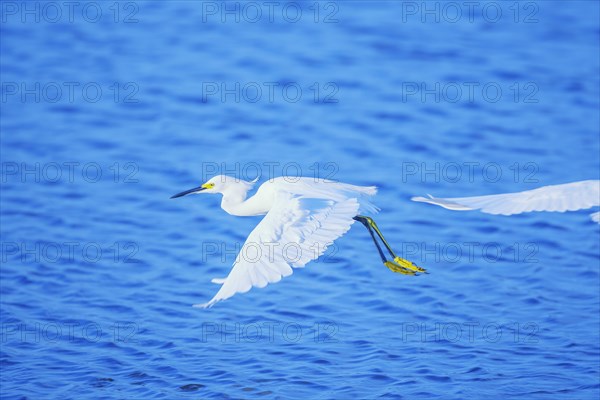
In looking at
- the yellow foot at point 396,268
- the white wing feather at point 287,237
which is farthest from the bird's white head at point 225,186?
the yellow foot at point 396,268

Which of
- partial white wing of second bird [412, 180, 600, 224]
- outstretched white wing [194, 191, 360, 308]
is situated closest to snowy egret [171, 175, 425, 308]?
outstretched white wing [194, 191, 360, 308]

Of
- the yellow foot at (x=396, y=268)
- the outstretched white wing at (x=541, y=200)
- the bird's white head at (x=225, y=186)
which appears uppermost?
the bird's white head at (x=225, y=186)

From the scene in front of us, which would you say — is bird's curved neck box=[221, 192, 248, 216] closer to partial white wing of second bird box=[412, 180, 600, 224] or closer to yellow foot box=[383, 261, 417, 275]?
yellow foot box=[383, 261, 417, 275]

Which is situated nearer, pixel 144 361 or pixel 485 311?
pixel 144 361

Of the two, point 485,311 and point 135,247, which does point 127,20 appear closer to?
point 135,247

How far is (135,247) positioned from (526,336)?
13.9 ft

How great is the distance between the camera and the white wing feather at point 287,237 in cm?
703

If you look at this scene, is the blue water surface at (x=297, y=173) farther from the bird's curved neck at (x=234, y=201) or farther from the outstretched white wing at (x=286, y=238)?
the outstretched white wing at (x=286, y=238)

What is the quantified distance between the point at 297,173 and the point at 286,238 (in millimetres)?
5115

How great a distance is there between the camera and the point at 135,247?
11758mm

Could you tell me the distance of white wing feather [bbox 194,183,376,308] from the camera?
703 cm

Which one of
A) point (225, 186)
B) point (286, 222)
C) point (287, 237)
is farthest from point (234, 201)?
point (287, 237)

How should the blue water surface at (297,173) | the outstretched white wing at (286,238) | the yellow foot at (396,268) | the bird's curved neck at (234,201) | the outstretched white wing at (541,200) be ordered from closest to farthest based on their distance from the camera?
the outstretched white wing at (286,238), the outstretched white wing at (541,200), the bird's curved neck at (234,201), the blue water surface at (297,173), the yellow foot at (396,268)

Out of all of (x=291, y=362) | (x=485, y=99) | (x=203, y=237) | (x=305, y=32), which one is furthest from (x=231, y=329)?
(x=305, y=32)
